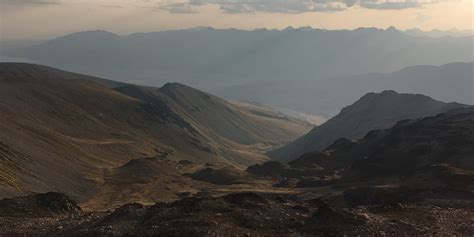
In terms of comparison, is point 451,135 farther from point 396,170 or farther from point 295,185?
point 295,185

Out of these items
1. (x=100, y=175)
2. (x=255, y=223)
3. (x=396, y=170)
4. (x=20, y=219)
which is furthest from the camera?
(x=100, y=175)

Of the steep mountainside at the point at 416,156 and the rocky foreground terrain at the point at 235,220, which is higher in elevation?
the rocky foreground terrain at the point at 235,220

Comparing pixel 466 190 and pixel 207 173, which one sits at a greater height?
pixel 466 190

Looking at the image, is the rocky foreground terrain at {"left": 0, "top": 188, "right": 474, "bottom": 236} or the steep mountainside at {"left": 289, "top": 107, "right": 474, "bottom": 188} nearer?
the rocky foreground terrain at {"left": 0, "top": 188, "right": 474, "bottom": 236}

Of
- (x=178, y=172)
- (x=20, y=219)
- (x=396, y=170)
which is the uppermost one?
(x=20, y=219)

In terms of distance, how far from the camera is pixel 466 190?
258 feet

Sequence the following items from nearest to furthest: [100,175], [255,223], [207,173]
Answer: [255,223], [100,175], [207,173]

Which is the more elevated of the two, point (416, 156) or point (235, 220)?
point (235, 220)

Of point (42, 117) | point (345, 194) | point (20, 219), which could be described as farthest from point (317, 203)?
point (42, 117)

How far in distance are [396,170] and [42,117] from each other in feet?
433

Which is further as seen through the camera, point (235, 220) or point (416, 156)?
point (416, 156)

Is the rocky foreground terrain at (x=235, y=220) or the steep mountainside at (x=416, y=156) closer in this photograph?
the rocky foreground terrain at (x=235, y=220)

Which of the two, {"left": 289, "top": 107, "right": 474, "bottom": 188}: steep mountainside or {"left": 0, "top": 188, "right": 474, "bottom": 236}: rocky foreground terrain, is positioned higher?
{"left": 0, "top": 188, "right": 474, "bottom": 236}: rocky foreground terrain

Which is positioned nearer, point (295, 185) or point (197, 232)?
point (197, 232)
